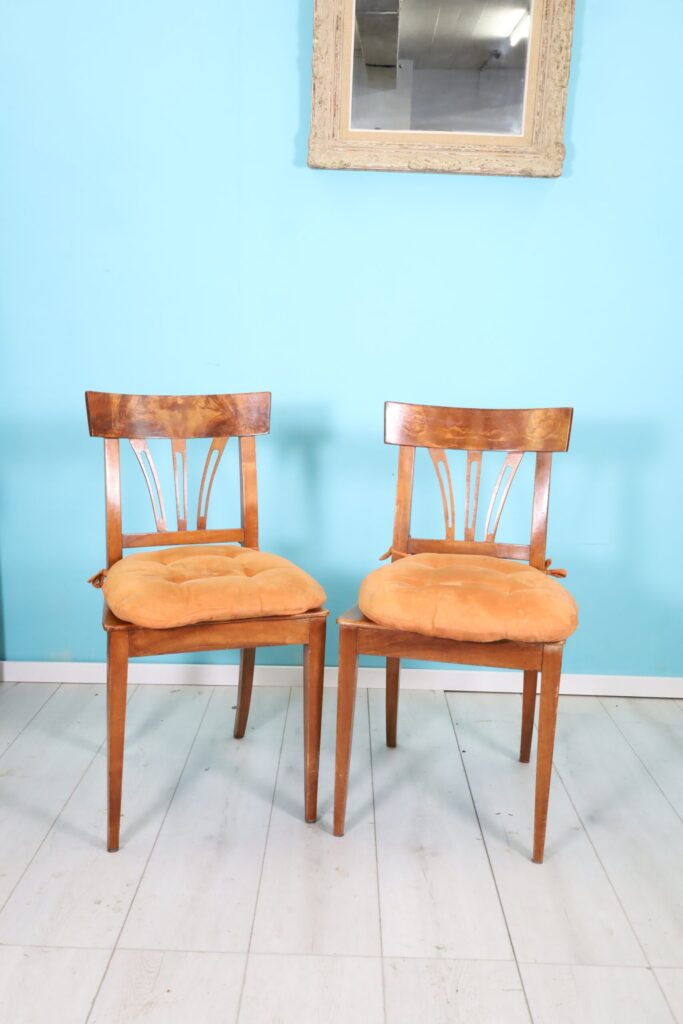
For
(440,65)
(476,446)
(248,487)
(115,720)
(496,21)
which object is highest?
(496,21)

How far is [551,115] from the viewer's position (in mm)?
1972

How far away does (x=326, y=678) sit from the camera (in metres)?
2.27

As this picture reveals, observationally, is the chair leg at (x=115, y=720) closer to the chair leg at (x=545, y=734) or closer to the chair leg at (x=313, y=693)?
the chair leg at (x=313, y=693)

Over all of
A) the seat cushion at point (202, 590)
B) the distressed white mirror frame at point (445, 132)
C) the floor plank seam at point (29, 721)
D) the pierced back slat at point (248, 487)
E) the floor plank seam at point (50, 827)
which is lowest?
the floor plank seam at point (29, 721)

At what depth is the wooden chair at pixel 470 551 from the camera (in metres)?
1.45

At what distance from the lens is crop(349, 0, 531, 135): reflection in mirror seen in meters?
1.94

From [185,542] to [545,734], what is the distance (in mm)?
832

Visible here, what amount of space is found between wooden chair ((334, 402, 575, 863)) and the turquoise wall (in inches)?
16.8

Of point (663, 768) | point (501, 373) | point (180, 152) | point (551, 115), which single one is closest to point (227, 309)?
point (180, 152)

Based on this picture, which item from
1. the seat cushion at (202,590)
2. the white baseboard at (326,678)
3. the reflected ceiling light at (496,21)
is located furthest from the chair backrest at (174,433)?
the reflected ceiling light at (496,21)

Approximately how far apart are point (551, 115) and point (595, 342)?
1.81ft

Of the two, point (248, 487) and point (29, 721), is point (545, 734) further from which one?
point (29, 721)

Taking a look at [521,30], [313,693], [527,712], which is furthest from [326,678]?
[521,30]

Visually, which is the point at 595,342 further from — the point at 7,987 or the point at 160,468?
the point at 7,987
